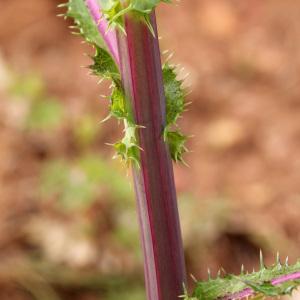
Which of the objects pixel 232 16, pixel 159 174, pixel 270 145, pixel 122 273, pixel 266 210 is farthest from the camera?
pixel 232 16

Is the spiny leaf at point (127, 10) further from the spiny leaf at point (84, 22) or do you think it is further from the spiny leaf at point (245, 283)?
the spiny leaf at point (245, 283)

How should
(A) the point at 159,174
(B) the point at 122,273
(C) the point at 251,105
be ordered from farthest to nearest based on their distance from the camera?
(C) the point at 251,105 → (B) the point at 122,273 → (A) the point at 159,174

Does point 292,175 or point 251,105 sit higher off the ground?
point 251,105

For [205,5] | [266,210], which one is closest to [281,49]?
[205,5]

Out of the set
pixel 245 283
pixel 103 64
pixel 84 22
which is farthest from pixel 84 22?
pixel 245 283

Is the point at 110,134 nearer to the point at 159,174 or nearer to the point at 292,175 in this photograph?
the point at 292,175

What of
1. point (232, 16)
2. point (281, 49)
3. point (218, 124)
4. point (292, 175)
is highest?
point (232, 16)

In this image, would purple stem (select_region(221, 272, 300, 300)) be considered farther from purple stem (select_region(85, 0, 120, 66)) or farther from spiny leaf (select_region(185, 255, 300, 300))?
purple stem (select_region(85, 0, 120, 66))

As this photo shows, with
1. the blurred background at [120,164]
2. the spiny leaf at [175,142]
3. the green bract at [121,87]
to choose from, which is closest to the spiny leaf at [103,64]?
the green bract at [121,87]
